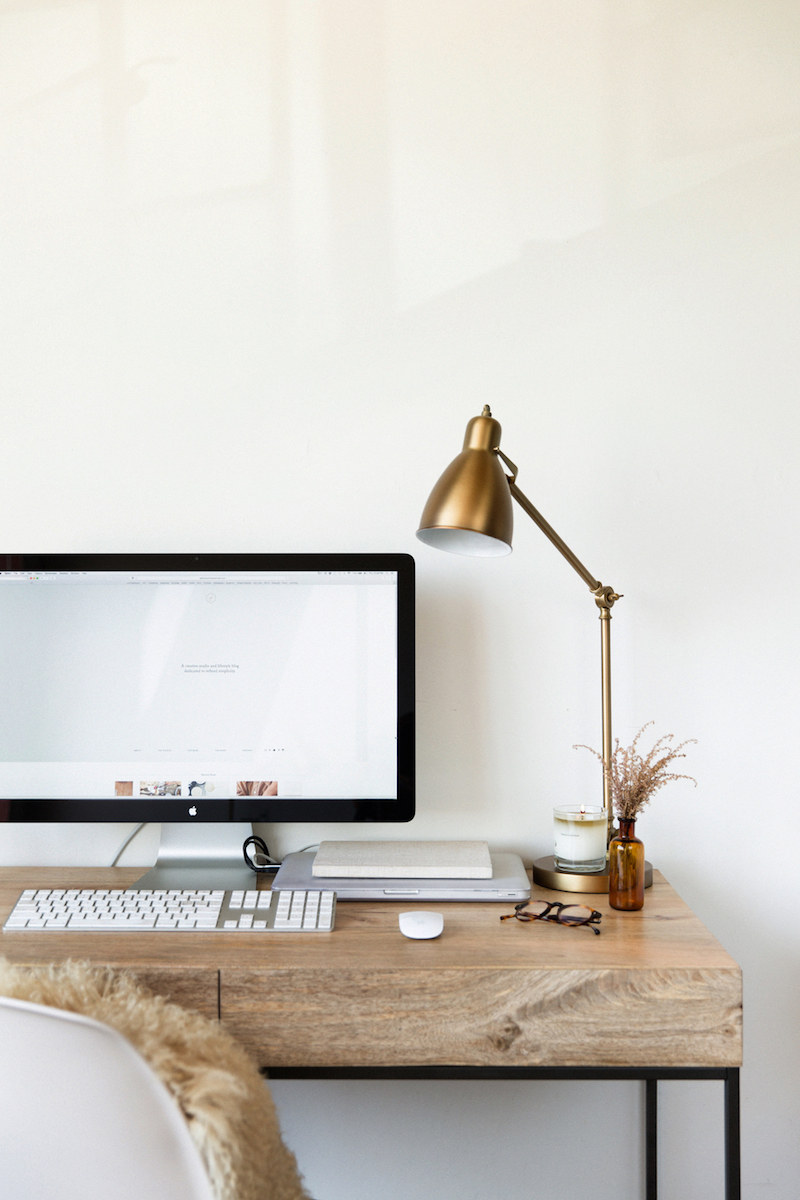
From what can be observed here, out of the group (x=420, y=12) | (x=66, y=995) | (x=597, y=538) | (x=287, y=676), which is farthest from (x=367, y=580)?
(x=420, y=12)

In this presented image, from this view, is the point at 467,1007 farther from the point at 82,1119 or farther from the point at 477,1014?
the point at 82,1119

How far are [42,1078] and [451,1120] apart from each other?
106cm

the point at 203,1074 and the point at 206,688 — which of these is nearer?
the point at 203,1074

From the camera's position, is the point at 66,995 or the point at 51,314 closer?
the point at 66,995

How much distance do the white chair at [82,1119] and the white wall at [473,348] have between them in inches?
34.4

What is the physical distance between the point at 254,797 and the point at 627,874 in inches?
22.0

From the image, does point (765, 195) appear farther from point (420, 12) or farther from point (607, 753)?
point (607, 753)

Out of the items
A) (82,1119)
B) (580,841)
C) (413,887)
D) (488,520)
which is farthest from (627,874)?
(82,1119)

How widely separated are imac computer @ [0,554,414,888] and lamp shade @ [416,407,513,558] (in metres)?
0.16

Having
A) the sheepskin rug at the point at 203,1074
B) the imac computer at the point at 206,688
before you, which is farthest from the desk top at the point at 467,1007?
the imac computer at the point at 206,688

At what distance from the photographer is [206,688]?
1.33 metres

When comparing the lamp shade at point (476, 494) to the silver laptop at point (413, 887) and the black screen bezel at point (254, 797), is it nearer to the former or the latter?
the black screen bezel at point (254, 797)

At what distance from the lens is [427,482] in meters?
1.52

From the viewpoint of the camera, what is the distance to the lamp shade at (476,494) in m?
1.17
